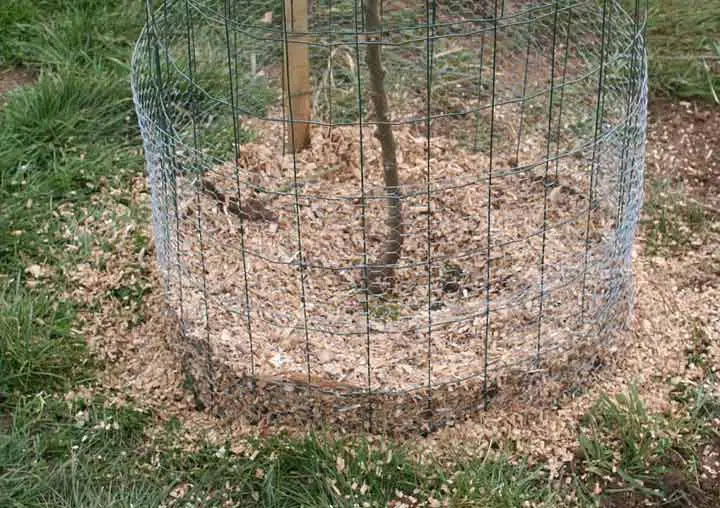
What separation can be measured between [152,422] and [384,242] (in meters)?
0.94

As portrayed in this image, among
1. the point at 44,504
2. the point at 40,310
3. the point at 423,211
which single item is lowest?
the point at 44,504

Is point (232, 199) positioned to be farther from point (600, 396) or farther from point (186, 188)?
point (600, 396)

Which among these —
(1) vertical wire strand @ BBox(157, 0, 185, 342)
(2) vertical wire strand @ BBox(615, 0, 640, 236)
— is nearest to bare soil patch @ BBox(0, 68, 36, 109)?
(1) vertical wire strand @ BBox(157, 0, 185, 342)

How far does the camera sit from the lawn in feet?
10.5

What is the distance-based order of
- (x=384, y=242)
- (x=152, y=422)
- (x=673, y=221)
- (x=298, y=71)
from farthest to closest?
(x=673, y=221), (x=298, y=71), (x=384, y=242), (x=152, y=422)

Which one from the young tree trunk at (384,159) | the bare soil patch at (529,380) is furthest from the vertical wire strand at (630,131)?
the young tree trunk at (384,159)

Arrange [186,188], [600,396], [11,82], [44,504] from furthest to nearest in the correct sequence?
[11,82] < [186,188] < [600,396] < [44,504]

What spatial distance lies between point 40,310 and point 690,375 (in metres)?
2.16

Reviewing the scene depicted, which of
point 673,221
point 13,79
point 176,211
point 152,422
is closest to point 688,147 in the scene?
point 673,221

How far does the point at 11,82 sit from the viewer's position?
527 centimetres

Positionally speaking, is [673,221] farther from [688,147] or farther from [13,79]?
[13,79]

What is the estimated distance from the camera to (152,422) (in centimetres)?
347

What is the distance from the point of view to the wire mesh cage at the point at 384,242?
3316mm

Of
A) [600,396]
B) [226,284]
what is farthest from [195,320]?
[600,396]
